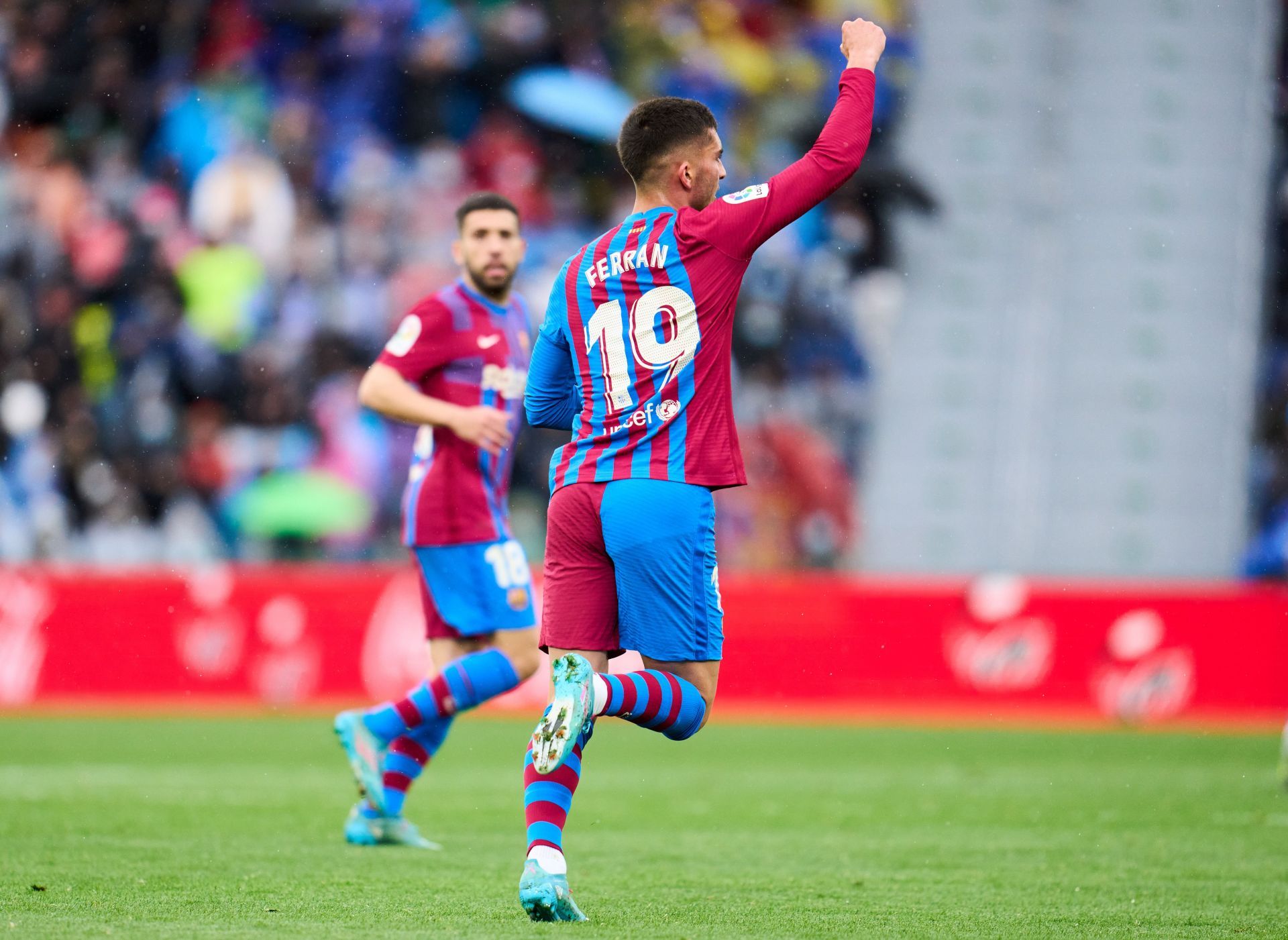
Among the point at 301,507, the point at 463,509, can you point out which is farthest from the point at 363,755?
the point at 301,507

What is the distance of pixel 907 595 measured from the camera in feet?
43.8

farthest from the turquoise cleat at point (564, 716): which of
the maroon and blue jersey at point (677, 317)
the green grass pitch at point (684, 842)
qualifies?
the maroon and blue jersey at point (677, 317)

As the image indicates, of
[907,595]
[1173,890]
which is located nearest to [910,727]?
[907,595]

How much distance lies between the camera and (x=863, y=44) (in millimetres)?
4555

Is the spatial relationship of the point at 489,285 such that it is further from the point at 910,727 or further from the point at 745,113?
the point at 745,113

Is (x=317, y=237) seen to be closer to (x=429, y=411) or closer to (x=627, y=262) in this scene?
(x=429, y=411)

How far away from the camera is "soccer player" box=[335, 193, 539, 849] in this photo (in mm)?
6160

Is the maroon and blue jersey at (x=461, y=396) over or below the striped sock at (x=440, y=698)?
over

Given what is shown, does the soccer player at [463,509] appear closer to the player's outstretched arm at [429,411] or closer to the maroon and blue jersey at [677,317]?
the player's outstretched arm at [429,411]

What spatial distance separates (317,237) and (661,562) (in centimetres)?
1183

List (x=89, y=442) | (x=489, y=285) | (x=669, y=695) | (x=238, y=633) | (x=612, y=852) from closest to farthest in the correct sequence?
1. (x=669, y=695)
2. (x=612, y=852)
3. (x=489, y=285)
4. (x=238, y=633)
5. (x=89, y=442)

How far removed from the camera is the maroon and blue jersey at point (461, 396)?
6348 mm

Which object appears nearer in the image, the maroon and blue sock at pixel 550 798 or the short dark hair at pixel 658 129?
the maroon and blue sock at pixel 550 798

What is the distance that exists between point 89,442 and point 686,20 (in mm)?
6867
